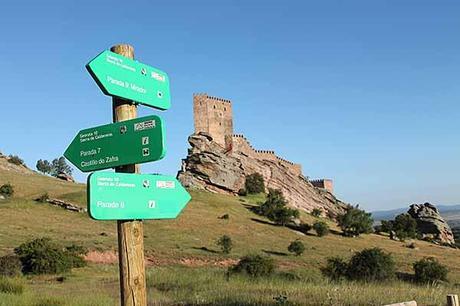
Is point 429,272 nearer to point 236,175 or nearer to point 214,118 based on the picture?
point 236,175

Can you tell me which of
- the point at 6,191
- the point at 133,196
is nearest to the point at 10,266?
the point at 133,196

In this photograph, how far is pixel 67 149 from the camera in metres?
4.98

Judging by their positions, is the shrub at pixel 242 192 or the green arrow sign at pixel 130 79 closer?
the green arrow sign at pixel 130 79

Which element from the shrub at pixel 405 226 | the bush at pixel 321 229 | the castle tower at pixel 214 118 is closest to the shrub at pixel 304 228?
the bush at pixel 321 229

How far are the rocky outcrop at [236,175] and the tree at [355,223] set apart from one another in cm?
1953

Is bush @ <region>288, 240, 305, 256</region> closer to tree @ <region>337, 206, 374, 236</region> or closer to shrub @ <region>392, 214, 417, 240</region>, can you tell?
tree @ <region>337, 206, 374, 236</region>

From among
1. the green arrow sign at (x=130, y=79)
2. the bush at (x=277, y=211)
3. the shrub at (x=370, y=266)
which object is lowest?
the shrub at (x=370, y=266)

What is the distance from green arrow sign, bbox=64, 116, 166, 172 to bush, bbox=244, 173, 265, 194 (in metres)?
78.8

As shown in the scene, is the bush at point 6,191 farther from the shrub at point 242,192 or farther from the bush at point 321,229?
the shrub at point 242,192

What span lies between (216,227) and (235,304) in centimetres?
4141

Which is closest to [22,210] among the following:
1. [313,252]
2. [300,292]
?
[313,252]

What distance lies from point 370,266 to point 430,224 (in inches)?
2552

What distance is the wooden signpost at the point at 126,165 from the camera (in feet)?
15.2

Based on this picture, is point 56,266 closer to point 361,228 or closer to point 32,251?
point 32,251
